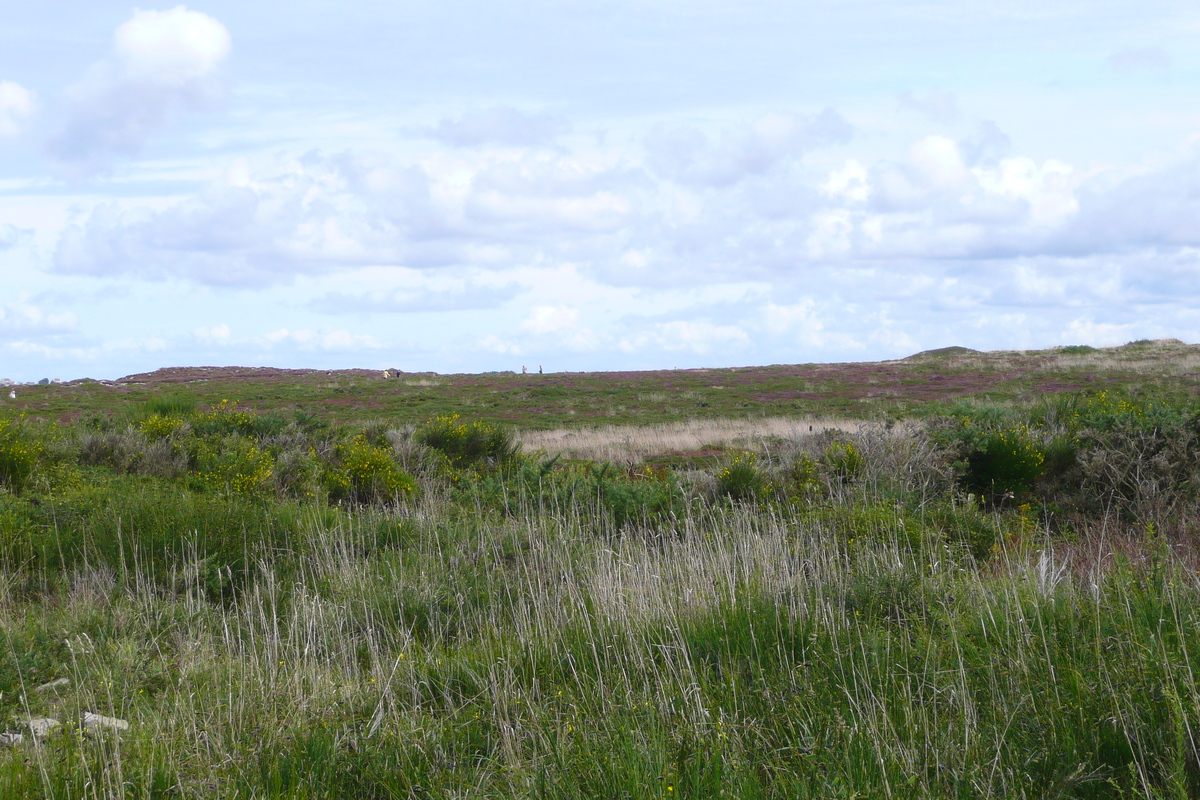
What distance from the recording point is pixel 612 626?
16.6 feet

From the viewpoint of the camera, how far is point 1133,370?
38438 millimetres

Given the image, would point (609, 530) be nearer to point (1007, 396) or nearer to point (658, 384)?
point (1007, 396)

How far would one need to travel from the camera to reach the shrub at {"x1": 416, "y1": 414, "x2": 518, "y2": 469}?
15.1 metres

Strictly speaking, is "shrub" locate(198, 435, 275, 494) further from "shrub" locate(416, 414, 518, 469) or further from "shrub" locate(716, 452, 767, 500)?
"shrub" locate(716, 452, 767, 500)

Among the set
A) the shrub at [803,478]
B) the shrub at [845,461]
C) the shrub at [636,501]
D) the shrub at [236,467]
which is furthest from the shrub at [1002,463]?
the shrub at [236,467]

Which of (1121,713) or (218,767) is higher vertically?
(1121,713)

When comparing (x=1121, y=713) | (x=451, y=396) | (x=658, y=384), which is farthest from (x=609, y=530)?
(x=658, y=384)

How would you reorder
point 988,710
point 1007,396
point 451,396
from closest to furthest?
point 988,710 < point 1007,396 < point 451,396

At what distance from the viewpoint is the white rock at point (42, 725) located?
14.1 feet

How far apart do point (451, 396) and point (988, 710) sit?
116 ft

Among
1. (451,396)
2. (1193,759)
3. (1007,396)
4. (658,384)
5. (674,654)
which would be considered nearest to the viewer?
(1193,759)

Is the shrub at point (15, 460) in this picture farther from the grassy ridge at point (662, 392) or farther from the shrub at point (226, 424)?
the grassy ridge at point (662, 392)

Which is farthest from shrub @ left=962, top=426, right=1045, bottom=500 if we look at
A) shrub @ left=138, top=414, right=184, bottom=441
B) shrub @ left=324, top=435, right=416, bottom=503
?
shrub @ left=138, top=414, right=184, bottom=441

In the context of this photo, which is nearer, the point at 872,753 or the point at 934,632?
the point at 872,753
